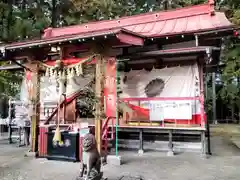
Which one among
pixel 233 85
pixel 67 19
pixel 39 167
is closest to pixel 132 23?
pixel 39 167

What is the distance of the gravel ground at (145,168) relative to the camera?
4762 mm

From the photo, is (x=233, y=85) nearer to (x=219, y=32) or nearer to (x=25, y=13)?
(x=219, y=32)

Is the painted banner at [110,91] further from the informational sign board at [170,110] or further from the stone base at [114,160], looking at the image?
the stone base at [114,160]

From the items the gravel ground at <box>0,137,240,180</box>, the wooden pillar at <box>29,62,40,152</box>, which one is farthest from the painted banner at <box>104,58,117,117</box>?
the wooden pillar at <box>29,62,40,152</box>

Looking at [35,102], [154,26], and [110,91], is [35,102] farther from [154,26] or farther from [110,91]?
[154,26]

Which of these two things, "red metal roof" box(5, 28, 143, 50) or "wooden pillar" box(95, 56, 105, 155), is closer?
"red metal roof" box(5, 28, 143, 50)

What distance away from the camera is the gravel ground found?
15.6ft

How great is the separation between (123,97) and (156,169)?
3.05 meters

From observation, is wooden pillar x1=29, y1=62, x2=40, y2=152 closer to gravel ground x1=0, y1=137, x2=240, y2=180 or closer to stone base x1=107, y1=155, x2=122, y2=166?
gravel ground x1=0, y1=137, x2=240, y2=180

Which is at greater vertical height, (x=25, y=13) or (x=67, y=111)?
(x=25, y=13)

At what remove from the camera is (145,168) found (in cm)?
539

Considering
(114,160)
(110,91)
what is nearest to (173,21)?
(110,91)

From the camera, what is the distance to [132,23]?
29.8 ft

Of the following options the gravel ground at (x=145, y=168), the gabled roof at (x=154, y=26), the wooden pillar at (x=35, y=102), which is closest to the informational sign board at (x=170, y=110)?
the gravel ground at (x=145, y=168)
